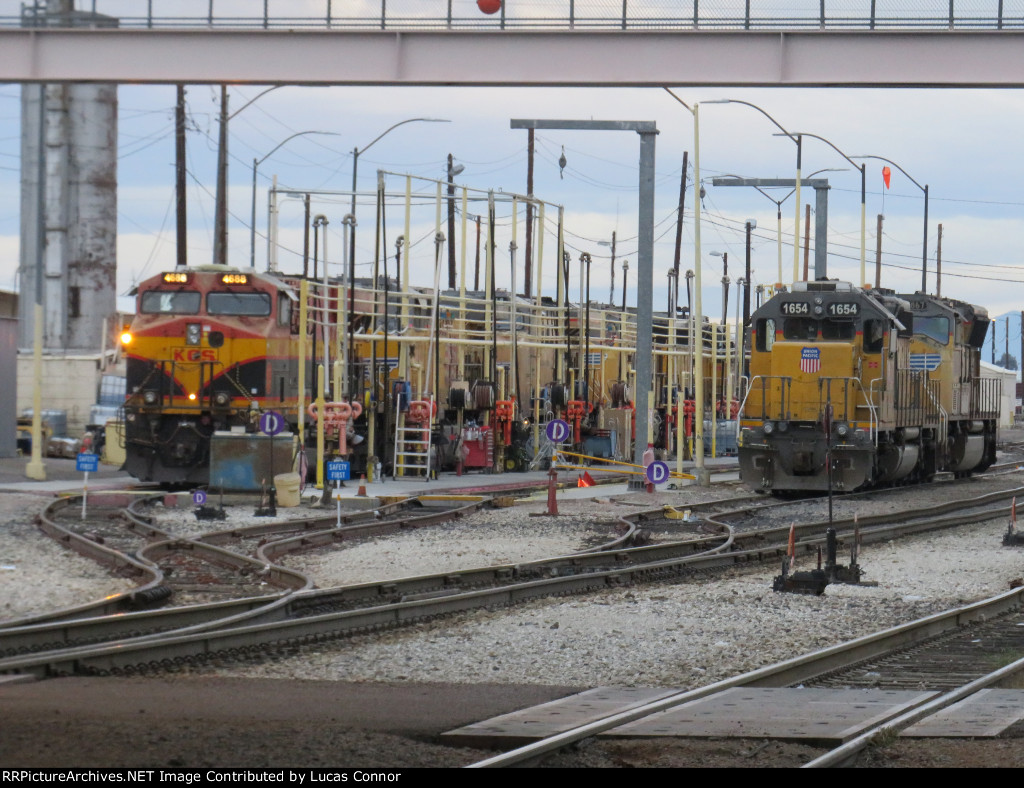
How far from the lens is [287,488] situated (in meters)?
24.1

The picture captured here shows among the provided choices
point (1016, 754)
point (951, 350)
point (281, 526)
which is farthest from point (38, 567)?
point (951, 350)

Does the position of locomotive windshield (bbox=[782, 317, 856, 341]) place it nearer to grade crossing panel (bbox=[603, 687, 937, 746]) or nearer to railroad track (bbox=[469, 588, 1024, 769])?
railroad track (bbox=[469, 588, 1024, 769])

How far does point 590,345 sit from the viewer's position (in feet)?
131

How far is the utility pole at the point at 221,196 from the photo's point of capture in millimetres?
39344

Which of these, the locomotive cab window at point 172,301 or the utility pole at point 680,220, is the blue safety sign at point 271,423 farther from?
the utility pole at point 680,220

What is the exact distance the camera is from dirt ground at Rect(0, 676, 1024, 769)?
23.7 feet

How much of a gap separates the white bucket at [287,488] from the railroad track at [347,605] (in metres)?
3.83

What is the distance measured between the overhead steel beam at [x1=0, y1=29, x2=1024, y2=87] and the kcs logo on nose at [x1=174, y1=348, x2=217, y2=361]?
10.7 m

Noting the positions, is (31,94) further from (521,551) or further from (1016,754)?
(1016,754)

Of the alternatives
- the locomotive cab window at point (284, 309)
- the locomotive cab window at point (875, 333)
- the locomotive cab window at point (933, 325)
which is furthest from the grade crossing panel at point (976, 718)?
the locomotive cab window at point (933, 325)

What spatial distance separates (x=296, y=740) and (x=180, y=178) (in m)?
33.7

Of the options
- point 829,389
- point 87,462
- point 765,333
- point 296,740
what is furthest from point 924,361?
point 296,740

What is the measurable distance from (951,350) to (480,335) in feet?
38.8

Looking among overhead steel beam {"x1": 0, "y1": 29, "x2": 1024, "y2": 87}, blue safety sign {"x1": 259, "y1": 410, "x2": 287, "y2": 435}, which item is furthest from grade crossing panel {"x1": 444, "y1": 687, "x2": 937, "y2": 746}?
blue safety sign {"x1": 259, "y1": 410, "x2": 287, "y2": 435}
